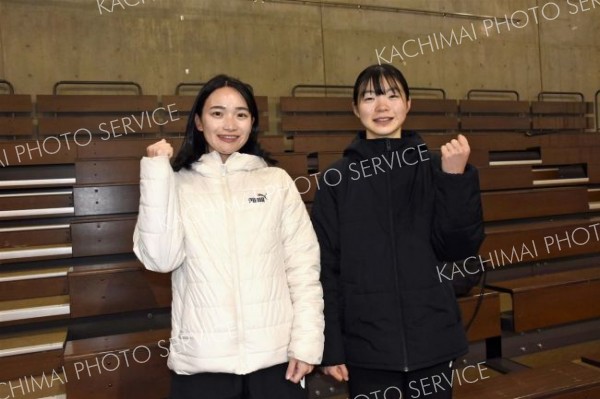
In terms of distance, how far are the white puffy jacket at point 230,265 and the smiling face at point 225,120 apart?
5 cm

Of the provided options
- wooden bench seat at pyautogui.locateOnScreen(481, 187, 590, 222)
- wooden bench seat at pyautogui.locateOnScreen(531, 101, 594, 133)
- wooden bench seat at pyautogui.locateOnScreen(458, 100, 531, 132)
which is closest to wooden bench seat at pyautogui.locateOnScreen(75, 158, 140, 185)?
wooden bench seat at pyautogui.locateOnScreen(481, 187, 590, 222)

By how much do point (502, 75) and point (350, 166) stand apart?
15.2 ft

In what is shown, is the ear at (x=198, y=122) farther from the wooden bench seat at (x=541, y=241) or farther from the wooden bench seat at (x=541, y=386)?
the wooden bench seat at (x=541, y=241)

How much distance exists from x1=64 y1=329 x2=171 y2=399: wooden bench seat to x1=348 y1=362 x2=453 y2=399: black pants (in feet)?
2.56

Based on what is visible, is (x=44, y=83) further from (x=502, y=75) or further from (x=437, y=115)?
(x=502, y=75)

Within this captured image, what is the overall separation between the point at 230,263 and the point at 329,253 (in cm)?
23

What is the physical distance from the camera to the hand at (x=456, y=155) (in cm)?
89

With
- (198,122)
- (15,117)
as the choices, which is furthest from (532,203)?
(15,117)

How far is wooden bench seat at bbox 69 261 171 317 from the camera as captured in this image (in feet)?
5.79

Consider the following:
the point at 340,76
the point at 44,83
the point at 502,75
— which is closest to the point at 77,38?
the point at 44,83

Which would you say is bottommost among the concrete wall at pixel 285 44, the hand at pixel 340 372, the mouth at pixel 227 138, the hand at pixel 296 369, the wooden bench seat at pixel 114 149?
the hand at pixel 340 372

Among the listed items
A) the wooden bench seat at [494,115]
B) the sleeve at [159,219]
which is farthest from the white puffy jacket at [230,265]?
the wooden bench seat at [494,115]

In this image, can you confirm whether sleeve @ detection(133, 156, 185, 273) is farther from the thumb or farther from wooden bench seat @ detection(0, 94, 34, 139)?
wooden bench seat @ detection(0, 94, 34, 139)

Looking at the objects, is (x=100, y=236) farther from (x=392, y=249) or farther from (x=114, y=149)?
(x=392, y=249)
